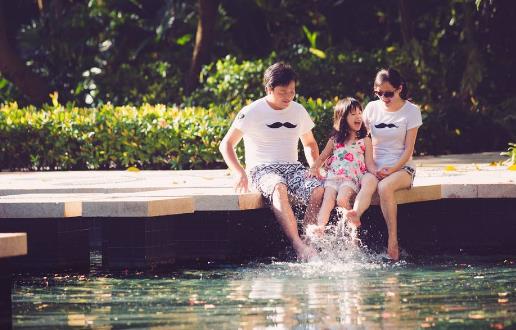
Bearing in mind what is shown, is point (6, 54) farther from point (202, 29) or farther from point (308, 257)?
point (308, 257)

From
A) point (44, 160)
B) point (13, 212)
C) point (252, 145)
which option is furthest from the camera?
point (44, 160)

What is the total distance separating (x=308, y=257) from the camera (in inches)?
388

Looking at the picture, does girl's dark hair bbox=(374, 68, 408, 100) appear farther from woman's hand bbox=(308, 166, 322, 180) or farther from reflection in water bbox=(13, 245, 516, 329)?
reflection in water bbox=(13, 245, 516, 329)

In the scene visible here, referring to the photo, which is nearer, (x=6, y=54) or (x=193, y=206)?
(x=193, y=206)

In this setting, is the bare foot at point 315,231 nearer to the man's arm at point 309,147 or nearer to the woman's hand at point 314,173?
the woman's hand at point 314,173

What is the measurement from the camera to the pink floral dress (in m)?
10.3

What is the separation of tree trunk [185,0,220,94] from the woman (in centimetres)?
942

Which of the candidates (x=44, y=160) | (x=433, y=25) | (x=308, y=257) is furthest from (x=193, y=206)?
(x=433, y=25)

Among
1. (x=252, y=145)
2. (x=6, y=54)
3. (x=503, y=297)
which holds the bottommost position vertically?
(x=503, y=297)

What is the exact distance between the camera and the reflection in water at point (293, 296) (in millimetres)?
7223

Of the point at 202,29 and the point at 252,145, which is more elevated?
the point at 202,29

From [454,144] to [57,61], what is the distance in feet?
26.7

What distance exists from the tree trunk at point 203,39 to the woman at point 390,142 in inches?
371

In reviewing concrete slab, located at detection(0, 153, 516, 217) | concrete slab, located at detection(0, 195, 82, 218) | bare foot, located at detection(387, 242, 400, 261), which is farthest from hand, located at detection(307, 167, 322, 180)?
concrete slab, located at detection(0, 195, 82, 218)
